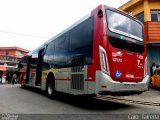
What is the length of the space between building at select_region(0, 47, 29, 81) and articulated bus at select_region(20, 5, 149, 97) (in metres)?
41.1

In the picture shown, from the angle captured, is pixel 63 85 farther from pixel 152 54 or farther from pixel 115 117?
pixel 152 54

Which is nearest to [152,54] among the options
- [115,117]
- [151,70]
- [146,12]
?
[151,70]

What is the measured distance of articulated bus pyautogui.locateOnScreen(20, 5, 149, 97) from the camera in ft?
23.5

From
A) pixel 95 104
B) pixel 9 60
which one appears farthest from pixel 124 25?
pixel 9 60

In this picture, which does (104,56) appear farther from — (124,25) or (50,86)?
(50,86)

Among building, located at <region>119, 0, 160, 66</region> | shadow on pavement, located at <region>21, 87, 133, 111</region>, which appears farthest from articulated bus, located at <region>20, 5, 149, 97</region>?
building, located at <region>119, 0, 160, 66</region>

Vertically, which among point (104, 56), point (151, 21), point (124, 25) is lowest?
point (104, 56)

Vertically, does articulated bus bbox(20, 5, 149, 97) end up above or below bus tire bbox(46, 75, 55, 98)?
above

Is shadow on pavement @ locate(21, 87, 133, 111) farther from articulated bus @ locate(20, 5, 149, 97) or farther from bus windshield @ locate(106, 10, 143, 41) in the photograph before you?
bus windshield @ locate(106, 10, 143, 41)

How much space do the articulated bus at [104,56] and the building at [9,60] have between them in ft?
135

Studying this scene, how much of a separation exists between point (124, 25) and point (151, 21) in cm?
926

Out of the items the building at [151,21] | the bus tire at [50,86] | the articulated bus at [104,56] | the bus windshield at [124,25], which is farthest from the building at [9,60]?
the bus windshield at [124,25]

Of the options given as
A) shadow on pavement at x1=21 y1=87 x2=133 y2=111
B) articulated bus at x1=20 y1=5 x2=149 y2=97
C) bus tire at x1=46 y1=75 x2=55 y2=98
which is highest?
articulated bus at x1=20 y1=5 x2=149 y2=97

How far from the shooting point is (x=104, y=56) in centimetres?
Result: 718
